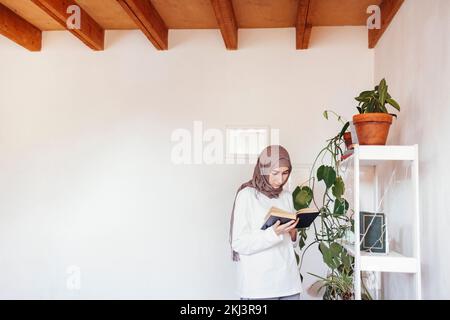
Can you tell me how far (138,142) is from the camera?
3.25 meters

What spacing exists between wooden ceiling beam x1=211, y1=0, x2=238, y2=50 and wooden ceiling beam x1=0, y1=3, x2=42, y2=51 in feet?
4.72

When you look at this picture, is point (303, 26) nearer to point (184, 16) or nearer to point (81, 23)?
point (184, 16)

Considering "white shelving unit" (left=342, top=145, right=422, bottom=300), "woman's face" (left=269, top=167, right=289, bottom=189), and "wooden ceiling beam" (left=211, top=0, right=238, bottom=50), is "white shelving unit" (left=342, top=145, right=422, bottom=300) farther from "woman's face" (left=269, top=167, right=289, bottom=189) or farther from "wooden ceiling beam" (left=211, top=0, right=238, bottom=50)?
"wooden ceiling beam" (left=211, top=0, right=238, bottom=50)

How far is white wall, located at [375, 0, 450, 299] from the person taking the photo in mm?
1818

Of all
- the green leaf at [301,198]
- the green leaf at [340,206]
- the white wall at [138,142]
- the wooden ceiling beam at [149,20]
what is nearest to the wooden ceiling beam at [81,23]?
the white wall at [138,142]

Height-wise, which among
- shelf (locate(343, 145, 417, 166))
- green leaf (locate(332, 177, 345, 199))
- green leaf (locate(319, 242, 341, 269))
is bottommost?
green leaf (locate(319, 242, 341, 269))

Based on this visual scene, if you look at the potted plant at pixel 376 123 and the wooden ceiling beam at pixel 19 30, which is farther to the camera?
the wooden ceiling beam at pixel 19 30

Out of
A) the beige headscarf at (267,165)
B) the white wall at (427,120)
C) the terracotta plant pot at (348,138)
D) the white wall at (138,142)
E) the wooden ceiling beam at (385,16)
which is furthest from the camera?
the white wall at (138,142)

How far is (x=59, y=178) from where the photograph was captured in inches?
129

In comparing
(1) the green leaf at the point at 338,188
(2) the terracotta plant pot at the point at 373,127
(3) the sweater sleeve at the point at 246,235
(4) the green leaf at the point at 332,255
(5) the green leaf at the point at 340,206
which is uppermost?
(2) the terracotta plant pot at the point at 373,127

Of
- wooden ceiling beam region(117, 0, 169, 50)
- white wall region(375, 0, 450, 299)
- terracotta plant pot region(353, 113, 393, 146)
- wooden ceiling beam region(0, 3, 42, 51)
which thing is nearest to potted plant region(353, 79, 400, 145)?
terracotta plant pot region(353, 113, 393, 146)

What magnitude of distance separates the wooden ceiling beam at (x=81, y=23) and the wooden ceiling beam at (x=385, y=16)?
6.42 ft

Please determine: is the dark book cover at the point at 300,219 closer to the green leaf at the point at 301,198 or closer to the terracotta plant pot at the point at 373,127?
the green leaf at the point at 301,198

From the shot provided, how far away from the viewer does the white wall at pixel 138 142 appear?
3.15 m
